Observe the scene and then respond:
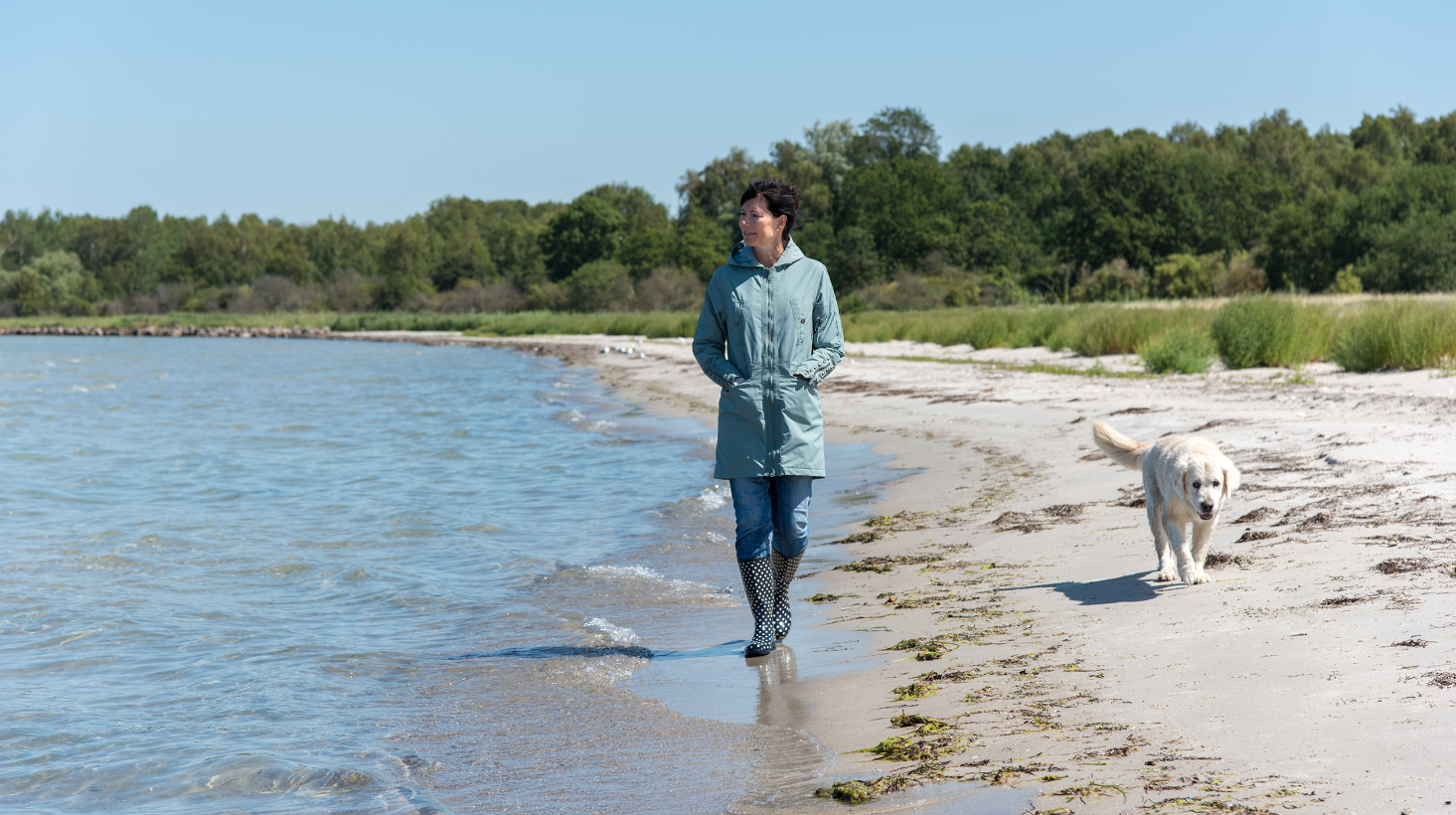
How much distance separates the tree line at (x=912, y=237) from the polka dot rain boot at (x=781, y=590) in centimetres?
3693

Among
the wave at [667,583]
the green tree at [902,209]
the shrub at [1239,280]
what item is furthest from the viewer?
the green tree at [902,209]

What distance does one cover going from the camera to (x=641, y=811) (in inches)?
133

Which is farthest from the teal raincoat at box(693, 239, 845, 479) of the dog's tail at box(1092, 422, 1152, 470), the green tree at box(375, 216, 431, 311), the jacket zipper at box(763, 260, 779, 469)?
the green tree at box(375, 216, 431, 311)

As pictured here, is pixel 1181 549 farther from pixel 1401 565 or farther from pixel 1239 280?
pixel 1239 280

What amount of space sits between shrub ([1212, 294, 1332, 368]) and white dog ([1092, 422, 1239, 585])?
11.2 metres

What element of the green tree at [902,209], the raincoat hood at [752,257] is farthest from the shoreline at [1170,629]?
the green tree at [902,209]

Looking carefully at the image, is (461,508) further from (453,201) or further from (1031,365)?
(453,201)

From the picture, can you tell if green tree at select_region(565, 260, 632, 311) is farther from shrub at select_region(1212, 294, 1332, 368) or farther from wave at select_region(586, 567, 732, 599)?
wave at select_region(586, 567, 732, 599)

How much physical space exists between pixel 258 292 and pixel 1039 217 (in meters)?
66.0

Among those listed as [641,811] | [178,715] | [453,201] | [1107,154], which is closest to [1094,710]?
[641,811]

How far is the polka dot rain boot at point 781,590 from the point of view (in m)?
4.98

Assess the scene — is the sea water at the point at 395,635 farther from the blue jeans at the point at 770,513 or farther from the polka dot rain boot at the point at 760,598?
the blue jeans at the point at 770,513

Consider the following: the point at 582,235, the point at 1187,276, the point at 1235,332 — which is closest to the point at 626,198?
the point at 582,235

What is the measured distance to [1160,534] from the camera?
516 centimetres
